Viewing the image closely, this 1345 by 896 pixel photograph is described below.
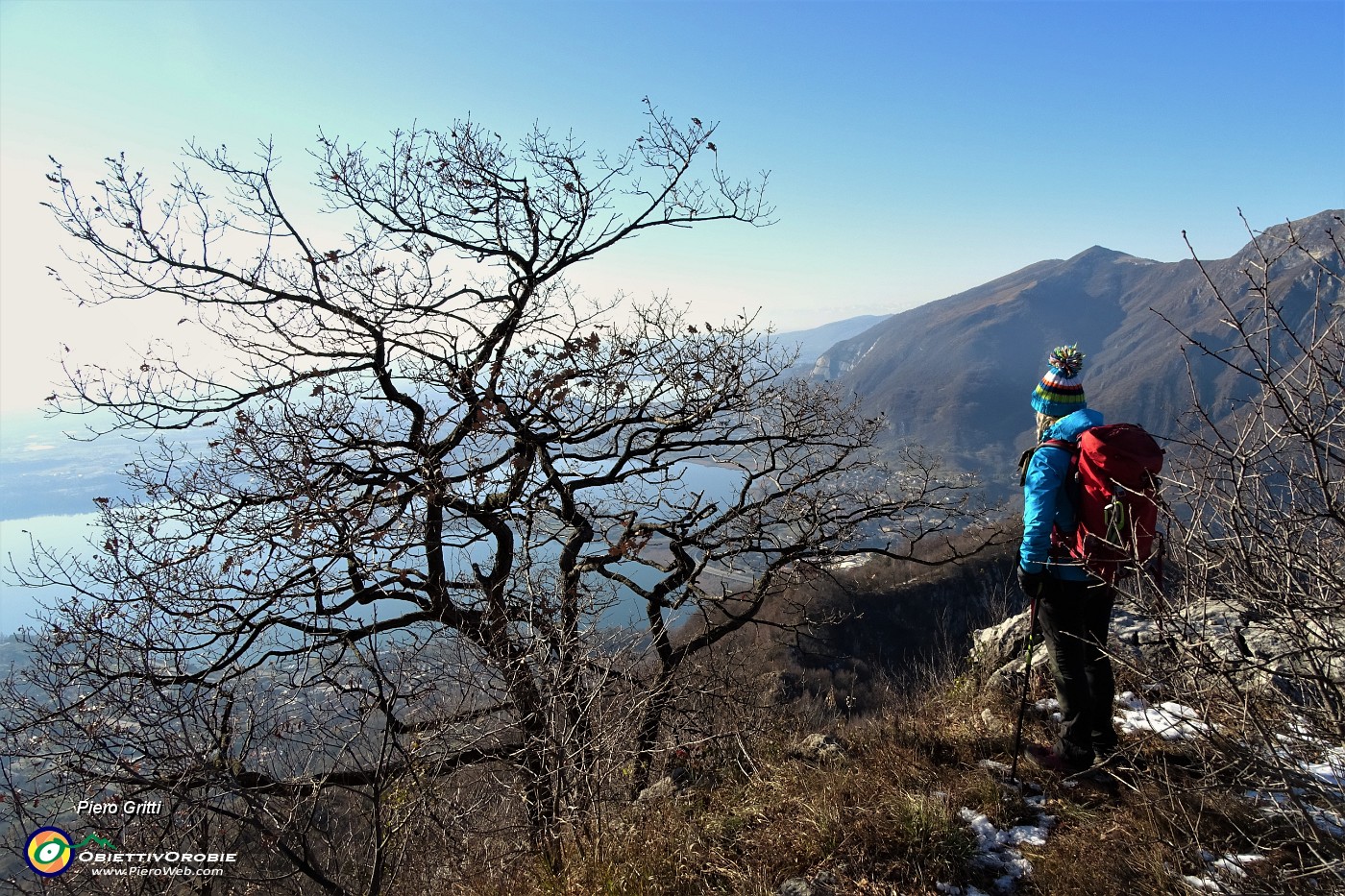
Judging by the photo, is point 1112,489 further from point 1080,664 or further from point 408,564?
point 408,564

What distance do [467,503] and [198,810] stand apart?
3.18 meters

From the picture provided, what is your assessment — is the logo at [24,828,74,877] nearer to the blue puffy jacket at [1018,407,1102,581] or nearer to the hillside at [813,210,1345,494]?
the blue puffy jacket at [1018,407,1102,581]

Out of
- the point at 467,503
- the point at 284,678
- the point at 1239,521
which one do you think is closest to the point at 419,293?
the point at 467,503

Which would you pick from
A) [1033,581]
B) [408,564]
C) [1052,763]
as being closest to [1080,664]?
[1033,581]

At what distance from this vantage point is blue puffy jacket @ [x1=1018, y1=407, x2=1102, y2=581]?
3428 mm

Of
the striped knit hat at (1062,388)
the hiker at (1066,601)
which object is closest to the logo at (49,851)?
the hiker at (1066,601)

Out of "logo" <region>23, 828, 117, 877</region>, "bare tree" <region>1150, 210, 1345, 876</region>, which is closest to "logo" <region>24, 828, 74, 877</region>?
"logo" <region>23, 828, 117, 877</region>

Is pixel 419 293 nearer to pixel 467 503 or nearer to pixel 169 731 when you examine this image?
pixel 467 503

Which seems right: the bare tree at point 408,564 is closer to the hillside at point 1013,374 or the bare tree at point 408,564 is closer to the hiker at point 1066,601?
the hiker at point 1066,601

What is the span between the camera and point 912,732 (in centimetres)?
438

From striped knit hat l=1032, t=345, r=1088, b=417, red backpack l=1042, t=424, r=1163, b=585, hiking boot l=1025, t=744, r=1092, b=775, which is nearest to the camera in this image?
red backpack l=1042, t=424, r=1163, b=585

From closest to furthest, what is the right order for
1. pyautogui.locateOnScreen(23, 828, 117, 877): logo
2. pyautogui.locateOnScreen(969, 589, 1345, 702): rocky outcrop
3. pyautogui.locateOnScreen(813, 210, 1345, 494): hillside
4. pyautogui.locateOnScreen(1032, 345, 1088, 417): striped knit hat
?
pyautogui.locateOnScreen(969, 589, 1345, 702): rocky outcrop → pyautogui.locateOnScreen(1032, 345, 1088, 417): striped knit hat → pyautogui.locateOnScreen(23, 828, 117, 877): logo → pyautogui.locateOnScreen(813, 210, 1345, 494): hillside

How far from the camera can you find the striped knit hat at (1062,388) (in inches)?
146

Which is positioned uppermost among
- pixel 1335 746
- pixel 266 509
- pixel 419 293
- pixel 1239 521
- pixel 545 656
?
pixel 419 293
